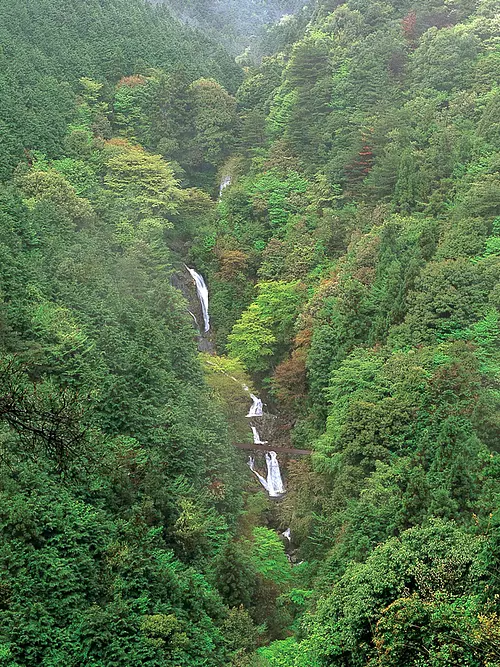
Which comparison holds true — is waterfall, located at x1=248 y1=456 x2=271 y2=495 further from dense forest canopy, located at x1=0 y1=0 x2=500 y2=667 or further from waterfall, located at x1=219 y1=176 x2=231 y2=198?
waterfall, located at x1=219 y1=176 x2=231 y2=198

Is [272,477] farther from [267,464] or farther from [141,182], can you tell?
[141,182]

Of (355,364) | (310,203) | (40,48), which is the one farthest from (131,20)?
(355,364)

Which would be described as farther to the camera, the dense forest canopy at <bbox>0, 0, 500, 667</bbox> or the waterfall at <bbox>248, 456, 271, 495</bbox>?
the waterfall at <bbox>248, 456, 271, 495</bbox>

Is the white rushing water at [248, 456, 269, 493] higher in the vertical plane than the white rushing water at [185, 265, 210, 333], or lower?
lower

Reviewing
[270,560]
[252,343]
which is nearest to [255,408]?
[252,343]

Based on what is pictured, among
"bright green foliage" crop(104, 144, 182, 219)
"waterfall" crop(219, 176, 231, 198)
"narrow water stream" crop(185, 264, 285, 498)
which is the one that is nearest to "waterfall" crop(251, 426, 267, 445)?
"narrow water stream" crop(185, 264, 285, 498)

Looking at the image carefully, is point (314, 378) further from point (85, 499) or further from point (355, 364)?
point (85, 499)
